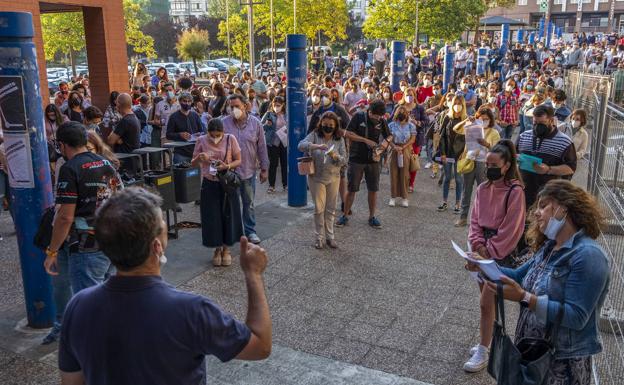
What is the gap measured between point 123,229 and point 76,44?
32720mm

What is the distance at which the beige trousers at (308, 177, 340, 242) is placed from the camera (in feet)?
24.8

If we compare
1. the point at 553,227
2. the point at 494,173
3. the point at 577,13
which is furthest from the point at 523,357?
the point at 577,13

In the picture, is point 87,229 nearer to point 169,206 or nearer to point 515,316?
point 169,206

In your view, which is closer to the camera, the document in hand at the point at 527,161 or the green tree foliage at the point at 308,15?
the document in hand at the point at 527,161

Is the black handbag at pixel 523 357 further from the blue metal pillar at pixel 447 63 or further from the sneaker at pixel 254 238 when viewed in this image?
the blue metal pillar at pixel 447 63

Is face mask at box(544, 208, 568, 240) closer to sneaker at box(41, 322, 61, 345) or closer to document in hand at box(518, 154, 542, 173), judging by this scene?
document in hand at box(518, 154, 542, 173)

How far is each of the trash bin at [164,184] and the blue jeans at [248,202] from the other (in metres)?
1.02

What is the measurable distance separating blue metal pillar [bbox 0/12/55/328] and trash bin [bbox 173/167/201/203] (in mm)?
2968

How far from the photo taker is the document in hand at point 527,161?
19.6 feet

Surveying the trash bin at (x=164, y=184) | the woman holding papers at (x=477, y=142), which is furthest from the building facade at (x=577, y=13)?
the trash bin at (x=164, y=184)

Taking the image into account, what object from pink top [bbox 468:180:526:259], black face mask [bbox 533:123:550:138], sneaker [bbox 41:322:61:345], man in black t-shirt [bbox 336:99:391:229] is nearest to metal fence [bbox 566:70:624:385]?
black face mask [bbox 533:123:550:138]

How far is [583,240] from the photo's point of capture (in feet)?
9.95

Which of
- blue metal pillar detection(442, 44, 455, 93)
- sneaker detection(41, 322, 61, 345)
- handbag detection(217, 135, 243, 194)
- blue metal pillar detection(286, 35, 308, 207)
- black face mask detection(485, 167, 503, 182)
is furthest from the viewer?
blue metal pillar detection(442, 44, 455, 93)

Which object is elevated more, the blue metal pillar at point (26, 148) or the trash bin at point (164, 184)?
the blue metal pillar at point (26, 148)
